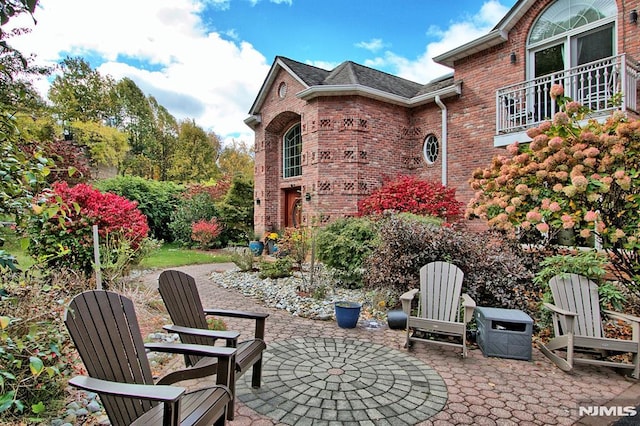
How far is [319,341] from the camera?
421 centimetres

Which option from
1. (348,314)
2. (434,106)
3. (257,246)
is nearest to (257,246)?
(257,246)

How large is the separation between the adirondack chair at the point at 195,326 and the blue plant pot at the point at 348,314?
1.89m

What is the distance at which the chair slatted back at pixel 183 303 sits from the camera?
2668 mm

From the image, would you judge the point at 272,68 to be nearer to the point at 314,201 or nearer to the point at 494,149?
the point at 314,201

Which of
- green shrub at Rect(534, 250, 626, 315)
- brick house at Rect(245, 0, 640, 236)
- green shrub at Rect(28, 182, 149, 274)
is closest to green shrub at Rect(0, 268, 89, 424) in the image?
green shrub at Rect(28, 182, 149, 274)

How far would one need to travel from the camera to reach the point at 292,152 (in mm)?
12352

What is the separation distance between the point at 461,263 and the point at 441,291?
0.78 meters

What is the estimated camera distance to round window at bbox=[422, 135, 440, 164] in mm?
10164

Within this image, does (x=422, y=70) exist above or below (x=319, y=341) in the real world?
above

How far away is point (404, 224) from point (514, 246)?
6.02 feet

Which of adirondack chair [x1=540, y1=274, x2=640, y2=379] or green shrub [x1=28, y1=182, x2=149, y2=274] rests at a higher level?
green shrub [x1=28, y1=182, x2=149, y2=274]

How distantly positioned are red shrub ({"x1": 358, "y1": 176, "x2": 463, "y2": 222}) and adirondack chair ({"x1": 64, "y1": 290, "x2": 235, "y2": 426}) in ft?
21.7

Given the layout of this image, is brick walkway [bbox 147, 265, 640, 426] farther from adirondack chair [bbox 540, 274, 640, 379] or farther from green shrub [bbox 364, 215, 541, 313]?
green shrub [bbox 364, 215, 541, 313]

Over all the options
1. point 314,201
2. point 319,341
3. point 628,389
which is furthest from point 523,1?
point 319,341
